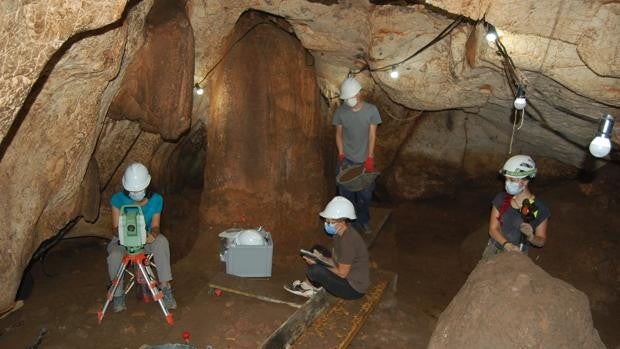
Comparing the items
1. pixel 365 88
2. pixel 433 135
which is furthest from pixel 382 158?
pixel 365 88

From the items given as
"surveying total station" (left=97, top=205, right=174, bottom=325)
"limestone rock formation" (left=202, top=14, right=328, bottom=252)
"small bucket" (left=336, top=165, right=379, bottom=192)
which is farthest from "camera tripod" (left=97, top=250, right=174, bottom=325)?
"small bucket" (left=336, top=165, right=379, bottom=192)

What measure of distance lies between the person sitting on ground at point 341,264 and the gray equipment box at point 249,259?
48 centimetres

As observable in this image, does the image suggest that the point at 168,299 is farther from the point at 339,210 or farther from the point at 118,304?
the point at 339,210

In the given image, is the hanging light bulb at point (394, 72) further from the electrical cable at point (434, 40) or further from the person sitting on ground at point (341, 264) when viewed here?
the person sitting on ground at point (341, 264)

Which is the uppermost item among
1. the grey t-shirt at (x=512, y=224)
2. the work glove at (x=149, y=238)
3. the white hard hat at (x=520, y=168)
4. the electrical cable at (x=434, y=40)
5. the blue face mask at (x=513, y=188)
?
the electrical cable at (x=434, y=40)

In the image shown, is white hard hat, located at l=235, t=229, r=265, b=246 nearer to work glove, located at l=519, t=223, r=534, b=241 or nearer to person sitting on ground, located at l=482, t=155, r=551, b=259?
person sitting on ground, located at l=482, t=155, r=551, b=259

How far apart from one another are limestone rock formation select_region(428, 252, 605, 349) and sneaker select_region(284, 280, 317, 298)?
227 centimetres

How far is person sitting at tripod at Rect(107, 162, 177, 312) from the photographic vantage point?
573 centimetres

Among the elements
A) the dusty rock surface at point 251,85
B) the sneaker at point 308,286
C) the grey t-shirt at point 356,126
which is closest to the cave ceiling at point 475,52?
the dusty rock surface at point 251,85

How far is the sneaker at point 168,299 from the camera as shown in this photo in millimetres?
6000

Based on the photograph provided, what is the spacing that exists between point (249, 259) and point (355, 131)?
2.37m

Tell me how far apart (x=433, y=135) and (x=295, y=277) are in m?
5.26

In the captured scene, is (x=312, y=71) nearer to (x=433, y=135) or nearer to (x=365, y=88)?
(x=365, y=88)

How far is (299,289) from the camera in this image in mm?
5980
